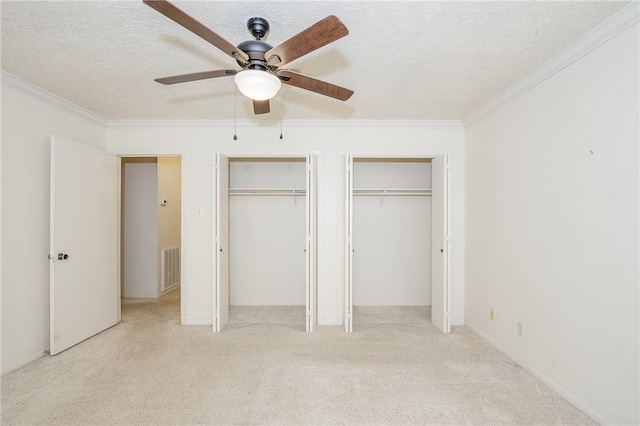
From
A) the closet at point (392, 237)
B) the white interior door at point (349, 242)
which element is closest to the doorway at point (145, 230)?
the white interior door at point (349, 242)

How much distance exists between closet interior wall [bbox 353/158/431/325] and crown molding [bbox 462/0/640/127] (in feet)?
4.87

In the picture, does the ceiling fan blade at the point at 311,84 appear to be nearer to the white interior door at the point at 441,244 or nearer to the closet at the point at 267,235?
the white interior door at the point at 441,244

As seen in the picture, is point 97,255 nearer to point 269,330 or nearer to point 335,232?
point 269,330

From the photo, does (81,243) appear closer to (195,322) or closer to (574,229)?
(195,322)

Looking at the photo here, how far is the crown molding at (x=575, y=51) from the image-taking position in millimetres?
1678

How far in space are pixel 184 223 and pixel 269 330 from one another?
1660 millimetres

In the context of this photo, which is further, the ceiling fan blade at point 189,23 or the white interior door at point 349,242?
the white interior door at point 349,242

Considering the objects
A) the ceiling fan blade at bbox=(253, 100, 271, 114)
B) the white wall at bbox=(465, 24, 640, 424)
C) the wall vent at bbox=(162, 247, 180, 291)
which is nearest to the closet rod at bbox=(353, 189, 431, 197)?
the white wall at bbox=(465, 24, 640, 424)

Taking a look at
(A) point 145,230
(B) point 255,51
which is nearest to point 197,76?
(B) point 255,51

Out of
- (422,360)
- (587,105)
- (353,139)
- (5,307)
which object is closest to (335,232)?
(353,139)

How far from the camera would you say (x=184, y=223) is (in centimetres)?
364

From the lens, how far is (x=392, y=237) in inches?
166

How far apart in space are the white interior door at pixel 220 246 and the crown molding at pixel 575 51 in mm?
2958

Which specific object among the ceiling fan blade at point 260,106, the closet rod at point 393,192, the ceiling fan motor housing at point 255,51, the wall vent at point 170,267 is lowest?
the wall vent at point 170,267
